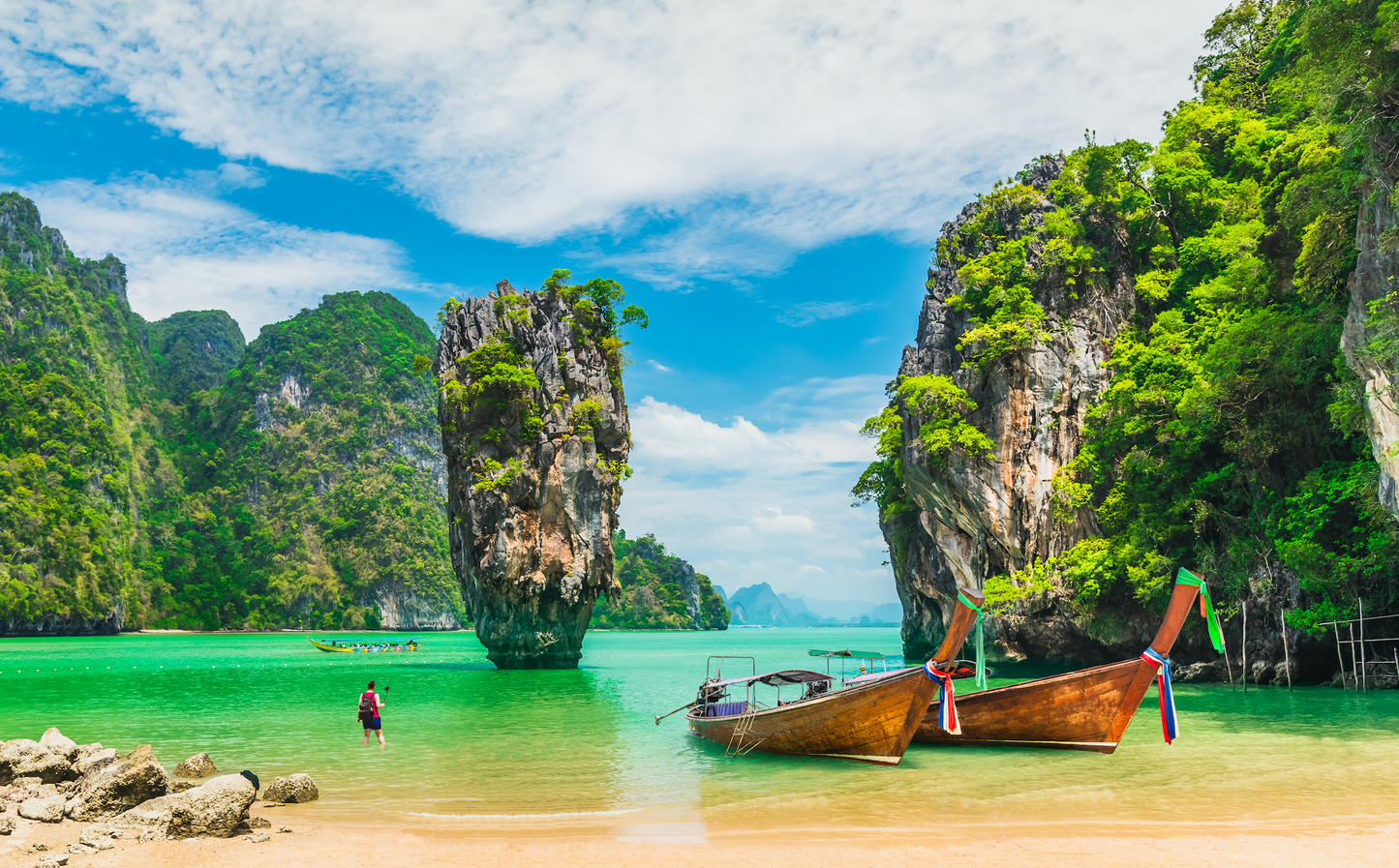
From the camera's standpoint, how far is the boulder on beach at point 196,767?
1241cm

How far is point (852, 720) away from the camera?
13.3m

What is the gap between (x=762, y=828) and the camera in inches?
383

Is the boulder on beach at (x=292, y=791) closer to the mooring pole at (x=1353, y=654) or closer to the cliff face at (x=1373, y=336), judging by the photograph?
the cliff face at (x=1373, y=336)

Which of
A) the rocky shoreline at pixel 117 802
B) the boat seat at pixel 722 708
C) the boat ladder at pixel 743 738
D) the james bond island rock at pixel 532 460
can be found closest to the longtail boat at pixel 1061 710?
the boat ladder at pixel 743 738

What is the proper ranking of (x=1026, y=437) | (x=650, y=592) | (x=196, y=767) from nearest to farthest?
(x=196, y=767), (x=1026, y=437), (x=650, y=592)

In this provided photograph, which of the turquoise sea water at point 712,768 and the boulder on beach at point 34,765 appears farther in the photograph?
the boulder on beach at point 34,765

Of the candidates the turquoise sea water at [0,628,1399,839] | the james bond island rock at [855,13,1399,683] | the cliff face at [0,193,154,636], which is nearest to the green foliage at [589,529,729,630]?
the cliff face at [0,193,154,636]

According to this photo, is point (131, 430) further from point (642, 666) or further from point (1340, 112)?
point (1340, 112)

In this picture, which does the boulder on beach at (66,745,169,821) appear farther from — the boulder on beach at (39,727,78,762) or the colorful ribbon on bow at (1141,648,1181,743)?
the colorful ribbon on bow at (1141,648,1181,743)

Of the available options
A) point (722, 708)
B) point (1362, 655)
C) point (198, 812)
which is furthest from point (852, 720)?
point (1362, 655)

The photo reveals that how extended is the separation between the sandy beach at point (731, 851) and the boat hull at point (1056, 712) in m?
4.71

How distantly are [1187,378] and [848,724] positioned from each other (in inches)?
670

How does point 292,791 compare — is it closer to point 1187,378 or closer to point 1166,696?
point 1166,696

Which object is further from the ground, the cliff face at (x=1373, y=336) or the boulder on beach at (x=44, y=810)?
the cliff face at (x=1373, y=336)
